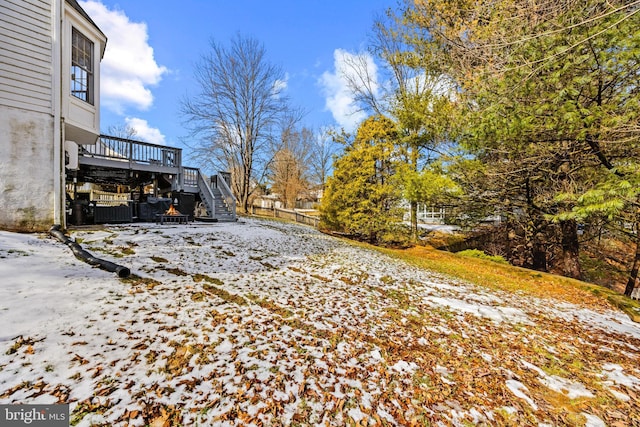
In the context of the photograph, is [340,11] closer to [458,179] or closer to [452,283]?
[458,179]

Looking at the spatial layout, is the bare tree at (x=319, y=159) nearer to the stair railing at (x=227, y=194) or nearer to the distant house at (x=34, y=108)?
the stair railing at (x=227, y=194)

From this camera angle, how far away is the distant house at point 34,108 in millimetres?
5367

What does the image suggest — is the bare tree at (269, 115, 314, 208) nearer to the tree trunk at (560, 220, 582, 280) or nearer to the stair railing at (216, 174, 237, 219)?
the stair railing at (216, 174, 237, 219)

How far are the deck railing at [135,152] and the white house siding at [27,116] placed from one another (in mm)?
4015

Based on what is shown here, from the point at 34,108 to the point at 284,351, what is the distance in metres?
7.77

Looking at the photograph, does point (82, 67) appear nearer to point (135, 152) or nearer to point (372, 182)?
point (135, 152)

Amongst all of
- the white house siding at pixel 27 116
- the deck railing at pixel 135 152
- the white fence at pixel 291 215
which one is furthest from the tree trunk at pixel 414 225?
the white house siding at pixel 27 116

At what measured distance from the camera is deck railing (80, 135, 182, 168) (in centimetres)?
1001

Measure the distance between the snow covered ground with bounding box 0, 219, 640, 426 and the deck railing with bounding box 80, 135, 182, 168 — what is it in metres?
6.17

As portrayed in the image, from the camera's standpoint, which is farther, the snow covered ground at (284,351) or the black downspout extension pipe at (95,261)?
the black downspout extension pipe at (95,261)

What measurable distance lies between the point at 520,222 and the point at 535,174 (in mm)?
2143

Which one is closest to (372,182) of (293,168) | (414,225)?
(414,225)

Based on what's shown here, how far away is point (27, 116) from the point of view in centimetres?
560

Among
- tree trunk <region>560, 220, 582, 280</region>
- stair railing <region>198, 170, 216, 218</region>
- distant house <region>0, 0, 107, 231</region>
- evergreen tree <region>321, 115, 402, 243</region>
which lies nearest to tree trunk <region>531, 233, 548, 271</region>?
tree trunk <region>560, 220, 582, 280</region>
